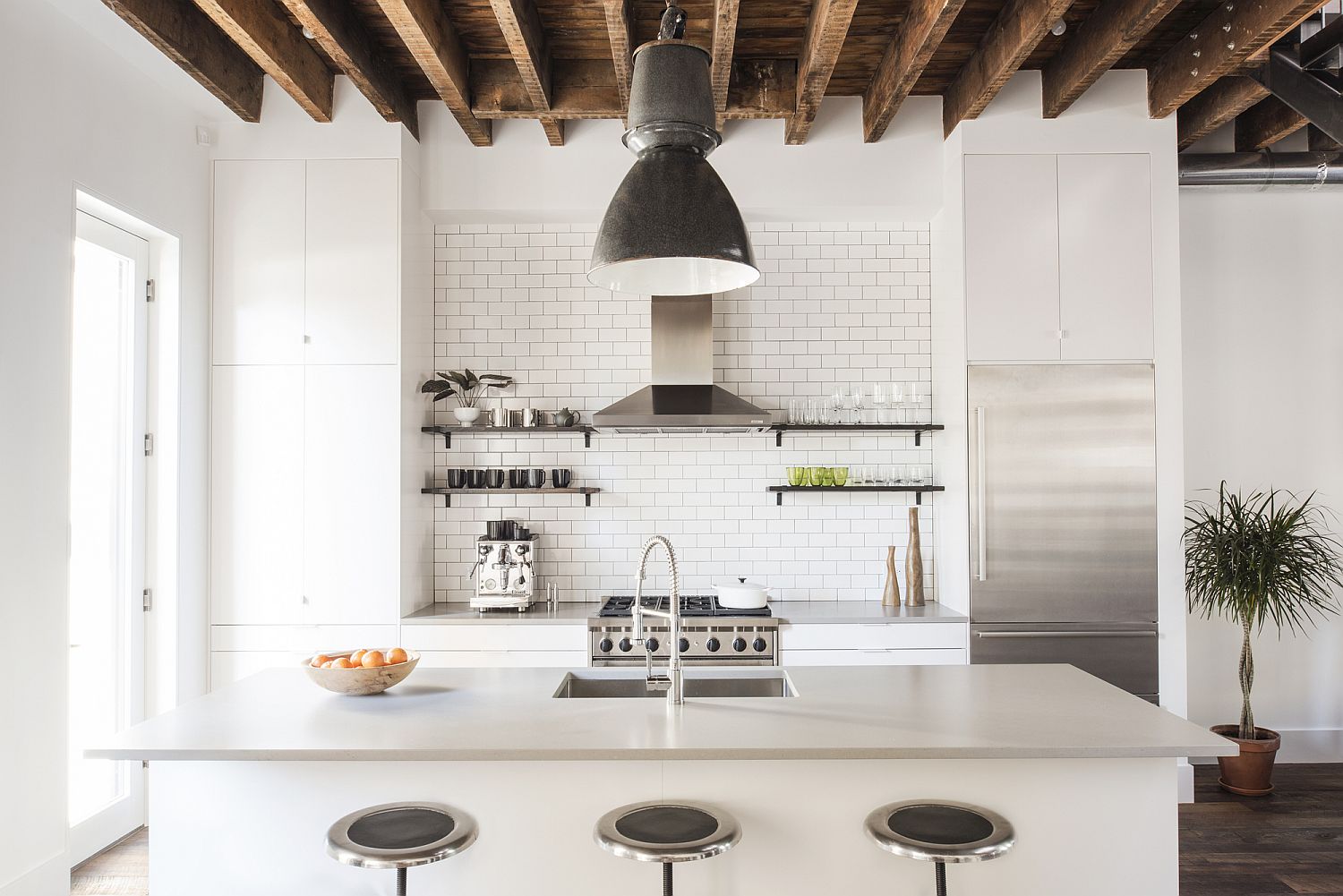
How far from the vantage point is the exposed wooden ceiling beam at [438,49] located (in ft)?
11.5

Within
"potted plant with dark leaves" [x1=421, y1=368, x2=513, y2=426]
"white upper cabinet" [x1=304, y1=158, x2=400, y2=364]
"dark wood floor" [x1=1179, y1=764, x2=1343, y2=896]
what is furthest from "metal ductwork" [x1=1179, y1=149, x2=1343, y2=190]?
"white upper cabinet" [x1=304, y1=158, x2=400, y2=364]

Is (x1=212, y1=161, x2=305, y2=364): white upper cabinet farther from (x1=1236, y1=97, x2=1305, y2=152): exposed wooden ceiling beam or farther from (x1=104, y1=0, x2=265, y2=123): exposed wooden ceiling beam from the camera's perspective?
(x1=1236, y1=97, x2=1305, y2=152): exposed wooden ceiling beam

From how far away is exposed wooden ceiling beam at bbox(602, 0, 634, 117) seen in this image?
3363 mm

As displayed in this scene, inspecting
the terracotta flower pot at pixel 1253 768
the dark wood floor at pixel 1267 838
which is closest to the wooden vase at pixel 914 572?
the dark wood floor at pixel 1267 838

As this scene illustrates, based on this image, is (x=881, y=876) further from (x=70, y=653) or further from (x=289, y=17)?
(x=289, y=17)

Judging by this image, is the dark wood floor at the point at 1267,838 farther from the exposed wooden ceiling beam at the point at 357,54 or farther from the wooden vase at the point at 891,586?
the exposed wooden ceiling beam at the point at 357,54

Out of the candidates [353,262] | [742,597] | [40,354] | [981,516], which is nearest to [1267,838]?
[981,516]

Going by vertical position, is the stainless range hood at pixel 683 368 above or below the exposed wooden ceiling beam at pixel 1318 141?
below

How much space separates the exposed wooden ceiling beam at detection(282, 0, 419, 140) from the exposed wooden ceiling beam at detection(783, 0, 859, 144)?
2.01 m

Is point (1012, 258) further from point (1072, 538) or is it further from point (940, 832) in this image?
point (940, 832)

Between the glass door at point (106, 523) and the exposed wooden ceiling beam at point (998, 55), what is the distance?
4.11m

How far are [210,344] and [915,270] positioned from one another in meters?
3.91

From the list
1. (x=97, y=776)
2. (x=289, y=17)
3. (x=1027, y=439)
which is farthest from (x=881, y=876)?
(x=289, y=17)

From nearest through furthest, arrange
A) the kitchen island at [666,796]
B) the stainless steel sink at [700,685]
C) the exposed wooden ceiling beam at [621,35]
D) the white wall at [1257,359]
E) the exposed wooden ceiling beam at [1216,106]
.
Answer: the kitchen island at [666,796], the stainless steel sink at [700,685], the exposed wooden ceiling beam at [621,35], the exposed wooden ceiling beam at [1216,106], the white wall at [1257,359]
